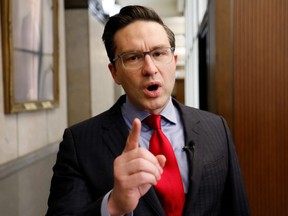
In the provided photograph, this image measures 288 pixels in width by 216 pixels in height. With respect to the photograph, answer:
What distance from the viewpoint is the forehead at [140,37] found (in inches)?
51.9

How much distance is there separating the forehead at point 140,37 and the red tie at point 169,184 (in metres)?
0.34

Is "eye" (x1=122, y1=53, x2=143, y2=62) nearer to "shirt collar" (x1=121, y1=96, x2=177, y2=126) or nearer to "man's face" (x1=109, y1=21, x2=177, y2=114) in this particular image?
"man's face" (x1=109, y1=21, x2=177, y2=114)

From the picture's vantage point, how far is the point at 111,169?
51.4 inches

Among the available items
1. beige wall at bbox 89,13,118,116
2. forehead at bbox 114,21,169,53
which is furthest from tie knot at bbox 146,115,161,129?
beige wall at bbox 89,13,118,116

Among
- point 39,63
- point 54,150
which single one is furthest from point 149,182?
point 54,150

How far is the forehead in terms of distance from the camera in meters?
1.32

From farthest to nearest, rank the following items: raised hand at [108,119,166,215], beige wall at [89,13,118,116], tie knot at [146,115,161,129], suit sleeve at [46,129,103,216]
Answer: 1. beige wall at [89,13,118,116]
2. tie knot at [146,115,161,129]
3. suit sleeve at [46,129,103,216]
4. raised hand at [108,119,166,215]

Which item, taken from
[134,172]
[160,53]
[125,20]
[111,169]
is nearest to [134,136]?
[134,172]

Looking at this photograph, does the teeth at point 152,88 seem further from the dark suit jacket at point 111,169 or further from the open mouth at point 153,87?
the dark suit jacket at point 111,169

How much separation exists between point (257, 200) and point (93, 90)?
8.85ft

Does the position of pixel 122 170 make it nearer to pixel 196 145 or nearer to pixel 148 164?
pixel 148 164

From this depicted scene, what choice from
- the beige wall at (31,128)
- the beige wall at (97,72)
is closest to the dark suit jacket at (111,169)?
the beige wall at (31,128)

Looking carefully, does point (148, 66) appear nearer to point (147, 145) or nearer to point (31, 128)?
point (147, 145)

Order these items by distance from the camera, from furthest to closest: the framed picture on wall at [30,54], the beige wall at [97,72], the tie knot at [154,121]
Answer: the beige wall at [97,72] < the framed picture on wall at [30,54] < the tie knot at [154,121]
